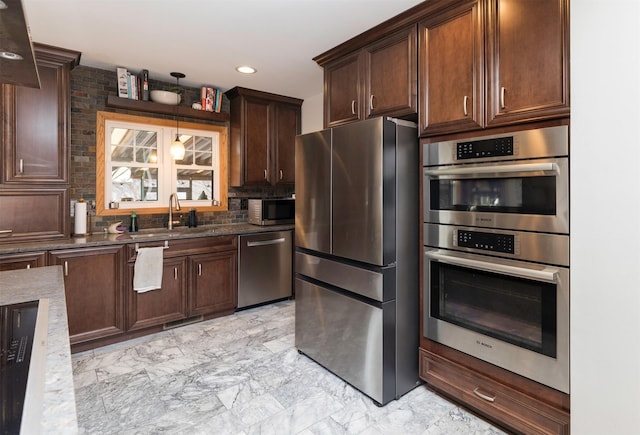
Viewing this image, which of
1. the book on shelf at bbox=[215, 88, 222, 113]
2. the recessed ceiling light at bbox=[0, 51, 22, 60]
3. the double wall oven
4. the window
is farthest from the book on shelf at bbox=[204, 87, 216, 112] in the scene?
the recessed ceiling light at bbox=[0, 51, 22, 60]

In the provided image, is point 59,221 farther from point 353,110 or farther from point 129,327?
point 353,110

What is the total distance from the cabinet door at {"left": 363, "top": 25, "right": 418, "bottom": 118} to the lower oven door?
992 mm

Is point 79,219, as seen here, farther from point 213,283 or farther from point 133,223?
point 213,283

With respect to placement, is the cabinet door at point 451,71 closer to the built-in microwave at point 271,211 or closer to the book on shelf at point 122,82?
the built-in microwave at point 271,211

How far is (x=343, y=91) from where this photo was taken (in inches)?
107

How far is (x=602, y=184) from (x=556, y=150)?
0.26 m

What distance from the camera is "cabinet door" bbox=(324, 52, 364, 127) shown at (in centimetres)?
260

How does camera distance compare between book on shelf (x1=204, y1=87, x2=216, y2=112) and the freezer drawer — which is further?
book on shelf (x1=204, y1=87, x2=216, y2=112)

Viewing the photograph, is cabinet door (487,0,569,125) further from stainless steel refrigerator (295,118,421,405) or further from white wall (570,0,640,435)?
stainless steel refrigerator (295,118,421,405)

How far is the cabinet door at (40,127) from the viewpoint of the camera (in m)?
2.71

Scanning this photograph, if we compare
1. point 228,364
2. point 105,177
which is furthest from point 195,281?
point 105,177

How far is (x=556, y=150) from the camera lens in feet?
5.32

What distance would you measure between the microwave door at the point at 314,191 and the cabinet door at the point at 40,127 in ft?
6.67

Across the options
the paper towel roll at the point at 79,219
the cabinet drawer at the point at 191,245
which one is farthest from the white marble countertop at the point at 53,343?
the paper towel roll at the point at 79,219
